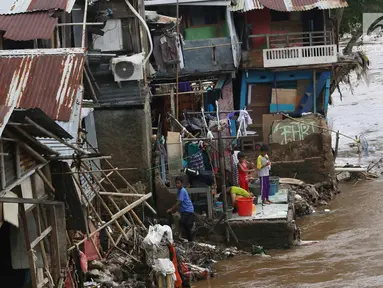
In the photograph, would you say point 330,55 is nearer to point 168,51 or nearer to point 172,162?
point 168,51

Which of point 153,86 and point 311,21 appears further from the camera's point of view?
point 311,21

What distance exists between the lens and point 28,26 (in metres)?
12.1

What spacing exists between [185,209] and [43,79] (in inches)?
176

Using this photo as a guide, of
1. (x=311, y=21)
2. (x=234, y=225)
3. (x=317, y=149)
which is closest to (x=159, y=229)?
(x=234, y=225)

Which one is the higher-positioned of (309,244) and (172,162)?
(172,162)

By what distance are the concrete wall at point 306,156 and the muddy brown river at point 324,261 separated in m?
2.49

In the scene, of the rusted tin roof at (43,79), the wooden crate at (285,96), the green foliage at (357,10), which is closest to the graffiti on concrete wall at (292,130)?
the wooden crate at (285,96)

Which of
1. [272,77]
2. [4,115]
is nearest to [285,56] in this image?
[272,77]

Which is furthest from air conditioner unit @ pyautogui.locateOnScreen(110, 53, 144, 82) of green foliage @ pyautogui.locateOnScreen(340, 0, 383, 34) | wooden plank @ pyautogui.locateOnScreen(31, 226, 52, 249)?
green foliage @ pyautogui.locateOnScreen(340, 0, 383, 34)

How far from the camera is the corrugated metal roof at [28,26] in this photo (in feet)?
38.9

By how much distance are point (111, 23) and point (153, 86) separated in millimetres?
4189

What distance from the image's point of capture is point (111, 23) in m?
16.7

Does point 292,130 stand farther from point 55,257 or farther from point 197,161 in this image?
point 55,257

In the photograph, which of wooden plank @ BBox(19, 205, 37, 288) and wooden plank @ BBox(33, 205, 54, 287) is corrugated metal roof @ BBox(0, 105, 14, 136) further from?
wooden plank @ BBox(33, 205, 54, 287)
